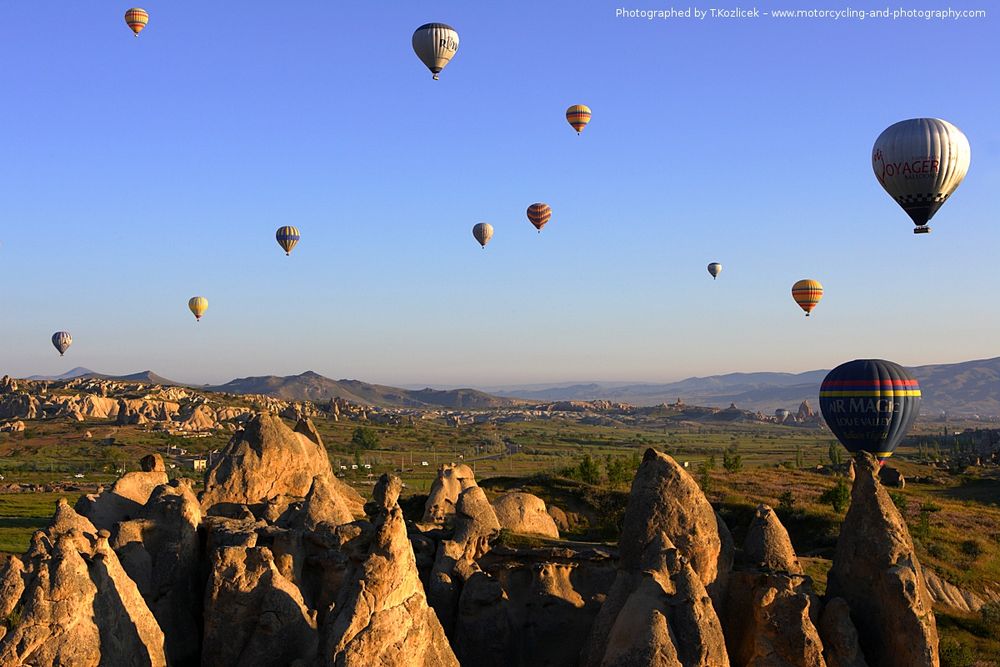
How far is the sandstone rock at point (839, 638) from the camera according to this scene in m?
18.9

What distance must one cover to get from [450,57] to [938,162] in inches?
1207

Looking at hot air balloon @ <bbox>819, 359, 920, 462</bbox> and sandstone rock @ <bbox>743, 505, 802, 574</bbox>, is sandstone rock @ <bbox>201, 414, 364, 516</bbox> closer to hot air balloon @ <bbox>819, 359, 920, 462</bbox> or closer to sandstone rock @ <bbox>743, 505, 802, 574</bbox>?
sandstone rock @ <bbox>743, 505, 802, 574</bbox>

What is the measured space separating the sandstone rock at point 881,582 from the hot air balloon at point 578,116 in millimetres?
60569

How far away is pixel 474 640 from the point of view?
21.2 m

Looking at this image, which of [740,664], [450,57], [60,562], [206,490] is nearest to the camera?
[60,562]

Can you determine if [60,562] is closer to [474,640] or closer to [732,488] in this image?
[474,640]

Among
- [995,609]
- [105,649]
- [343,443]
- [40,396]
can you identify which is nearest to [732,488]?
[995,609]

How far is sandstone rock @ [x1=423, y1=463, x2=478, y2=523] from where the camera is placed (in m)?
31.8

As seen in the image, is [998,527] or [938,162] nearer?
[998,527]

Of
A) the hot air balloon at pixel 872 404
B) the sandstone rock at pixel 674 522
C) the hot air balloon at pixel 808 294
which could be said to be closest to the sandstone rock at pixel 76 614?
the sandstone rock at pixel 674 522

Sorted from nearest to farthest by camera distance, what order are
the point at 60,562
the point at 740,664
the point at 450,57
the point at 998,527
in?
1. the point at 60,562
2. the point at 740,664
3. the point at 998,527
4. the point at 450,57

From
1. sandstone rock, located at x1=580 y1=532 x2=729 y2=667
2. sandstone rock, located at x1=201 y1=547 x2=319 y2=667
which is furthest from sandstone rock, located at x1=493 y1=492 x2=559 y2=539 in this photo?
sandstone rock, located at x1=580 y1=532 x2=729 y2=667

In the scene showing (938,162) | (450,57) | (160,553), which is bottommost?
(160,553)

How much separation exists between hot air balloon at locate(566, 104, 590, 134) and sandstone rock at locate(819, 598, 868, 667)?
207 feet
